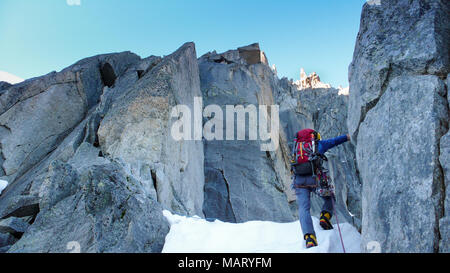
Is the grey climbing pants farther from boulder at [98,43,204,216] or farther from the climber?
boulder at [98,43,204,216]

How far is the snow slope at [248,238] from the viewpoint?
595 centimetres

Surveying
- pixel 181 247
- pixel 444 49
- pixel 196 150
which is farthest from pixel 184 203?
pixel 444 49

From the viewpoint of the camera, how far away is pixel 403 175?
16.2 ft

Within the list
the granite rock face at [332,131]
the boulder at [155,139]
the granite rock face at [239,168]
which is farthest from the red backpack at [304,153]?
the granite rock face at [332,131]

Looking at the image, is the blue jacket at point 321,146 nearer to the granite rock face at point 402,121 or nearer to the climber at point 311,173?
the climber at point 311,173

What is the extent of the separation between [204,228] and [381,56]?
210 inches

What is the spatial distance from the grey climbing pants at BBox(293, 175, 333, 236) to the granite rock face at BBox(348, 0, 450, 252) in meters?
0.98

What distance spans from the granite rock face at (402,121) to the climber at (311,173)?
2.49ft

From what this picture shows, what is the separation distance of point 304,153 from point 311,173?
1.48 ft

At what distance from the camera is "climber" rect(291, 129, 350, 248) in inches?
255

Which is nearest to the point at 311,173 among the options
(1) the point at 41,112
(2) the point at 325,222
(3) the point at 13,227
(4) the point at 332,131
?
(2) the point at 325,222

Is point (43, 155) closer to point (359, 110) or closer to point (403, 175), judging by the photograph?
point (359, 110)

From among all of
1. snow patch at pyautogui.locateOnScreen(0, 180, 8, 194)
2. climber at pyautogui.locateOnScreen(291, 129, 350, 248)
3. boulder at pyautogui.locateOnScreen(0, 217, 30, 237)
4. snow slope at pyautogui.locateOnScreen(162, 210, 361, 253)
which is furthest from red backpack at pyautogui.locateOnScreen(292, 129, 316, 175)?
snow patch at pyautogui.locateOnScreen(0, 180, 8, 194)

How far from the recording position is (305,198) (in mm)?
6422
